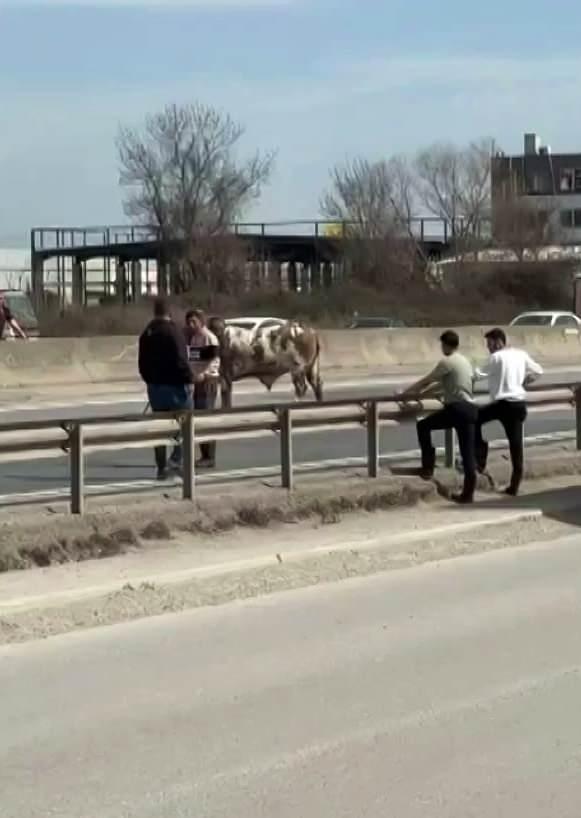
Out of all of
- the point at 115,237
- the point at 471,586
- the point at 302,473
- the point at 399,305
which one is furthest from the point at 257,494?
the point at 115,237

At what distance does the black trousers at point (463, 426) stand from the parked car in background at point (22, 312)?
83.2 feet

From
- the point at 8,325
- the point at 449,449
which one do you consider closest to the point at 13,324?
the point at 8,325

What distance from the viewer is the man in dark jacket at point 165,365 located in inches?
631

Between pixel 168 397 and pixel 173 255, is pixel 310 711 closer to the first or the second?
pixel 168 397

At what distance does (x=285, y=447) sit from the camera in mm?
14578

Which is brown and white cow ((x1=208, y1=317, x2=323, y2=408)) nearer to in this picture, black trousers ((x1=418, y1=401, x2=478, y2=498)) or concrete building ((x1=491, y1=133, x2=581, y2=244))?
black trousers ((x1=418, y1=401, x2=478, y2=498))

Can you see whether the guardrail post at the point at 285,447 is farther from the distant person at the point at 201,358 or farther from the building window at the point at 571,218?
the building window at the point at 571,218

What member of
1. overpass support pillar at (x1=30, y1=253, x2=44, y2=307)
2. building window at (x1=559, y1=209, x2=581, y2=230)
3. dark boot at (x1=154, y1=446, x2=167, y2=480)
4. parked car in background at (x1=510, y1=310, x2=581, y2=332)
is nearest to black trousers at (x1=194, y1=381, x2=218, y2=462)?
dark boot at (x1=154, y1=446, x2=167, y2=480)

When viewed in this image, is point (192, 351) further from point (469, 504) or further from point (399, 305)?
point (399, 305)

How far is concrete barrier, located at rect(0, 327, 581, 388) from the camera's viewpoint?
33.3 metres

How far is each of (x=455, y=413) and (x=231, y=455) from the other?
4228mm

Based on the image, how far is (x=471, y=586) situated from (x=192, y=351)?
7401mm

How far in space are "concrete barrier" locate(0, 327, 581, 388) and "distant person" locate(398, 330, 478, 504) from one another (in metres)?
9.66

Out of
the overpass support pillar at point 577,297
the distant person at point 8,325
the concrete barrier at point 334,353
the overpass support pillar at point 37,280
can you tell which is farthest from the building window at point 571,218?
the distant person at point 8,325
